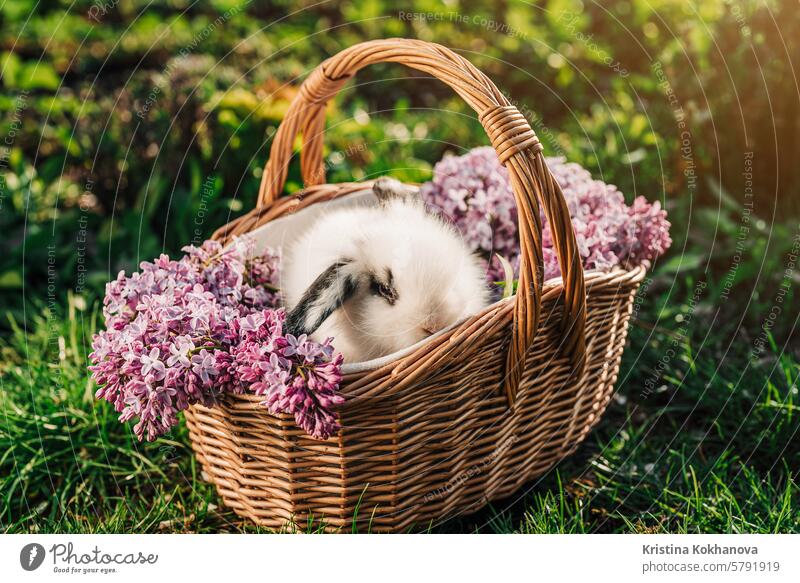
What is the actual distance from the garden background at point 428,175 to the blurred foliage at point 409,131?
0.6 inches

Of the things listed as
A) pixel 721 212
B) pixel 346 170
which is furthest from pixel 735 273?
pixel 346 170

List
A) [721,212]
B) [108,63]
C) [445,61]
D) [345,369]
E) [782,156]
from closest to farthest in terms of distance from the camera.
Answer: [345,369] < [445,61] < [721,212] < [782,156] < [108,63]

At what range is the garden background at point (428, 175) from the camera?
222cm

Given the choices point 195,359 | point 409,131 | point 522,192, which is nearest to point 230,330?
point 195,359

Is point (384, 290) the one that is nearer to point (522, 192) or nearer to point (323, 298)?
point (323, 298)

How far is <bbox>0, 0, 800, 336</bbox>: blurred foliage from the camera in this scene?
353 cm

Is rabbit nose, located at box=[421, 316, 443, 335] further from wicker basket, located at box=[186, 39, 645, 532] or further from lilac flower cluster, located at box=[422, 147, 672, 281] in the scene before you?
lilac flower cluster, located at box=[422, 147, 672, 281]

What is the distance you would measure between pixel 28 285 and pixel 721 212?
354cm

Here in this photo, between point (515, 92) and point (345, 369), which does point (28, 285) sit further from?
point (515, 92)

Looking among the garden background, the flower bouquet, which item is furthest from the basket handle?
the garden background

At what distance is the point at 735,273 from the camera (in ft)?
10.6

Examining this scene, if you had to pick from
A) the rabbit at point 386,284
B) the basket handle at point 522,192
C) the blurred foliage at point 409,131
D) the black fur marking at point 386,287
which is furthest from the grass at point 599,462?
the blurred foliage at point 409,131

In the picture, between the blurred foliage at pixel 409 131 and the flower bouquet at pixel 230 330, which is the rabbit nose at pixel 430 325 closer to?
the flower bouquet at pixel 230 330
